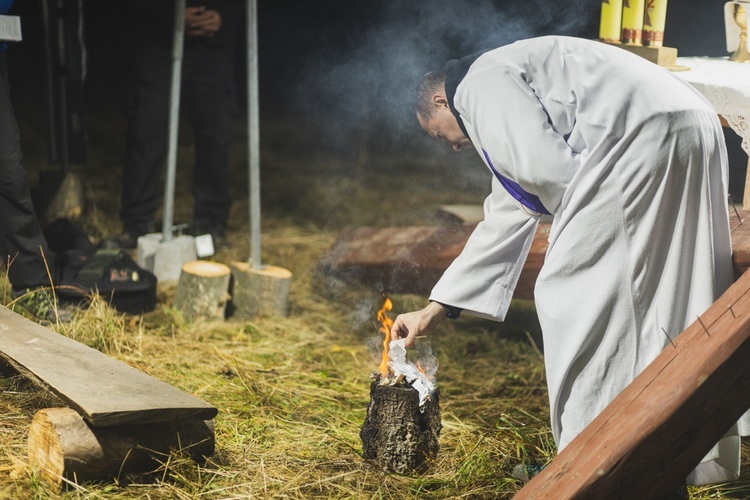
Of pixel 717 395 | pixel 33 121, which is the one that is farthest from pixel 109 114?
pixel 717 395

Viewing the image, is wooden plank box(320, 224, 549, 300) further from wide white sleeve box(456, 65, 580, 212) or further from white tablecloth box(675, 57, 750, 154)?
wide white sleeve box(456, 65, 580, 212)

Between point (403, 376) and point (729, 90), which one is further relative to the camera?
point (729, 90)

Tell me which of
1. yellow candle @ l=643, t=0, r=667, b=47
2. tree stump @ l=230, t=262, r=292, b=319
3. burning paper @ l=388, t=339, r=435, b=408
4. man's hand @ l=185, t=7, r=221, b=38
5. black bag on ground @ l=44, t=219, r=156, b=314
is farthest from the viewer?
man's hand @ l=185, t=7, r=221, b=38

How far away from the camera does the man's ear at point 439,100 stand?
2736mm

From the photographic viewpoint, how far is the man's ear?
2.74 meters

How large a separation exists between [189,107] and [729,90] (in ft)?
13.5

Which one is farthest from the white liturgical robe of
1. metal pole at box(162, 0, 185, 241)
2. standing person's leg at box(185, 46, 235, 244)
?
standing person's leg at box(185, 46, 235, 244)

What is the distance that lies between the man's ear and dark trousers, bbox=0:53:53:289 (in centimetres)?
279

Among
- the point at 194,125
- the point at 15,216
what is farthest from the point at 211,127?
the point at 15,216

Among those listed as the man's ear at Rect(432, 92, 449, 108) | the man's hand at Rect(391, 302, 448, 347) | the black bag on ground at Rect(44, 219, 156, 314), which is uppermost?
the man's ear at Rect(432, 92, 449, 108)

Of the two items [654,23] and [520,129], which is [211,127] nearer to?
[654,23]

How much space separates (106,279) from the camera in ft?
16.1

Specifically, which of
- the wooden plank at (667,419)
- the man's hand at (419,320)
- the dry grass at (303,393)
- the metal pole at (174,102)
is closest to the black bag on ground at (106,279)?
the dry grass at (303,393)

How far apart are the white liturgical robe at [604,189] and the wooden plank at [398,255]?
1.93m
